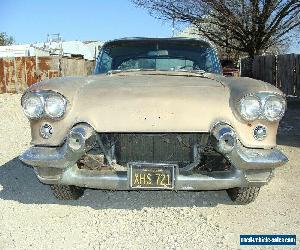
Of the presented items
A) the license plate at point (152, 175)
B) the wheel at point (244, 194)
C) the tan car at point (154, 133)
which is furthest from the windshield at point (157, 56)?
the license plate at point (152, 175)

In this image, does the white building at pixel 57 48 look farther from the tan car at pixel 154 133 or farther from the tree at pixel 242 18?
the tan car at pixel 154 133

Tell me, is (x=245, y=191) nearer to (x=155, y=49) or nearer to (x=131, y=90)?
(x=131, y=90)

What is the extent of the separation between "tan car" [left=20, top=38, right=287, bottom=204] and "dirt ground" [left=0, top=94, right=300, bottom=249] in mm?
354

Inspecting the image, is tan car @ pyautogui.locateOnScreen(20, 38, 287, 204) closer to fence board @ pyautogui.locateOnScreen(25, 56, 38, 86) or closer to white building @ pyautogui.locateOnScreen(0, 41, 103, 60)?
fence board @ pyautogui.locateOnScreen(25, 56, 38, 86)

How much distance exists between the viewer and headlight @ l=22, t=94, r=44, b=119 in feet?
12.0

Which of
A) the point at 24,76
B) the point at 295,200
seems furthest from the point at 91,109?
the point at 24,76

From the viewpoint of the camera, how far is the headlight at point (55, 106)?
142 inches

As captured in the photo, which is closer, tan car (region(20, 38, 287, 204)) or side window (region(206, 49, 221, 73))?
tan car (region(20, 38, 287, 204))

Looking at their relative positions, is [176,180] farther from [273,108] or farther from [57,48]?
[57,48]

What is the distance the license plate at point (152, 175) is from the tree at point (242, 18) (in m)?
17.0

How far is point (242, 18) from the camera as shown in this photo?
64.6 feet

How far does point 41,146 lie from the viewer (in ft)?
12.1

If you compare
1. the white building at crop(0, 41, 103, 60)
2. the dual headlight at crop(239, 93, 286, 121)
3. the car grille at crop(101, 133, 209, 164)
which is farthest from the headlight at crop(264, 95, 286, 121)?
the white building at crop(0, 41, 103, 60)

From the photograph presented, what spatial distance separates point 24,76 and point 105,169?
52.6 feet
